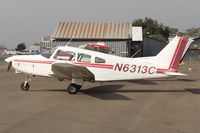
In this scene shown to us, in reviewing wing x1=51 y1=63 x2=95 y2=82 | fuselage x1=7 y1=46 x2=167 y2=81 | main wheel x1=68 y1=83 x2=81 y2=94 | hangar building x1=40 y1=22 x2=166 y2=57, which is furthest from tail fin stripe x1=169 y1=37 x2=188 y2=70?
hangar building x1=40 y1=22 x2=166 y2=57

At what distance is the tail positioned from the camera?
391 inches

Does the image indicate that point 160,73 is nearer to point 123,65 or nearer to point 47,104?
point 123,65

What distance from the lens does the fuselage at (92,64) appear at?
9344 millimetres

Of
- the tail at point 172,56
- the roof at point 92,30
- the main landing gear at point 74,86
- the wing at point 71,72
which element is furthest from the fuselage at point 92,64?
the roof at point 92,30

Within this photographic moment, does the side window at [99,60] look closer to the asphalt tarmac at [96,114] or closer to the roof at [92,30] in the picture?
the asphalt tarmac at [96,114]

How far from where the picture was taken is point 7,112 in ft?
20.6

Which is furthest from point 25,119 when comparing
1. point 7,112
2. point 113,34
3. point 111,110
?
point 113,34

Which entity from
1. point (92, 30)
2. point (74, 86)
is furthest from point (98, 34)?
point (74, 86)

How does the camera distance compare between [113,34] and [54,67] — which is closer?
[54,67]

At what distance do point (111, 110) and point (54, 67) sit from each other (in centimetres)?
303

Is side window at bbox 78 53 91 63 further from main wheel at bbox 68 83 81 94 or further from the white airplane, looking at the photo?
main wheel at bbox 68 83 81 94

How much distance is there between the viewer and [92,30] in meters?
38.8

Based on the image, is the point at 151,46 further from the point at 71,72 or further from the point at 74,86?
the point at 71,72

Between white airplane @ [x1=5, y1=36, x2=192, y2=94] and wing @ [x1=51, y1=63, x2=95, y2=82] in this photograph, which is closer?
wing @ [x1=51, y1=63, x2=95, y2=82]
